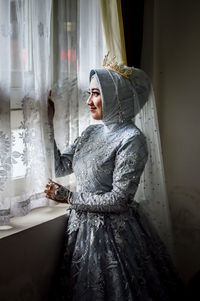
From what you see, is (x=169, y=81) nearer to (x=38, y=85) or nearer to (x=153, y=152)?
(x=153, y=152)

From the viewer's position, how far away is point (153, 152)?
5.76 ft

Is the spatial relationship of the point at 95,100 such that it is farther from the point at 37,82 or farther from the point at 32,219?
the point at 32,219

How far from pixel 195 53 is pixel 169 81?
0.66 ft

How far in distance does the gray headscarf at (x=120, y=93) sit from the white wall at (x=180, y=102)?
0.52m

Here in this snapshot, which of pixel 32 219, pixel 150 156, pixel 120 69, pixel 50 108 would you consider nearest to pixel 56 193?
pixel 32 219

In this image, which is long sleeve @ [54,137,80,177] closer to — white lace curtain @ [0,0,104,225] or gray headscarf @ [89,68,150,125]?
white lace curtain @ [0,0,104,225]

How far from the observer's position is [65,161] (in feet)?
5.65

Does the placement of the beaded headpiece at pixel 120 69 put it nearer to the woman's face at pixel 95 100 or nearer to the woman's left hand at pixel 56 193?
the woman's face at pixel 95 100

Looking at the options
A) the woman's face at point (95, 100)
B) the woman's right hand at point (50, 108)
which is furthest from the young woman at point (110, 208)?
the woman's right hand at point (50, 108)

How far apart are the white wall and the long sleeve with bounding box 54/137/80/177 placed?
0.69 metres

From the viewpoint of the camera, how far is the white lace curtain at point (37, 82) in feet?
4.72

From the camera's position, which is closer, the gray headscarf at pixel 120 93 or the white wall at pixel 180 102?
the gray headscarf at pixel 120 93

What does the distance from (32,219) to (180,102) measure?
103cm

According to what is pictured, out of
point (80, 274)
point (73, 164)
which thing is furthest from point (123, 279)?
point (73, 164)
